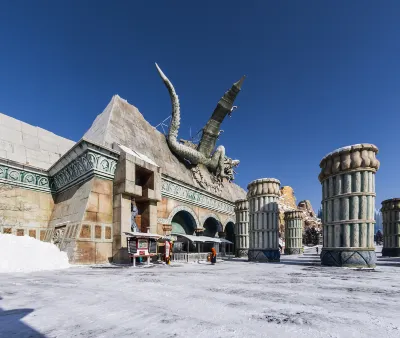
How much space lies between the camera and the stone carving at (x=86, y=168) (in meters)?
13.3

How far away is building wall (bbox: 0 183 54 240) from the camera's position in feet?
43.9

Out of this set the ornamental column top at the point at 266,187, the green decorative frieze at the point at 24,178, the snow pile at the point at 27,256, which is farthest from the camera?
the ornamental column top at the point at 266,187

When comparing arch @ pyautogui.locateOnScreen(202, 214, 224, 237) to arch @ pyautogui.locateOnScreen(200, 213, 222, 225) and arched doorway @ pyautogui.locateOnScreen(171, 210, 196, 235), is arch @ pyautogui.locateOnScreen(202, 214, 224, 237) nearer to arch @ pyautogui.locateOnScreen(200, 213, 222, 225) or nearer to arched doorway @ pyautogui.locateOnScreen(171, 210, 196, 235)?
arch @ pyautogui.locateOnScreen(200, 213, 222, 225)

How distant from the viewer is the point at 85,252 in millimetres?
11953

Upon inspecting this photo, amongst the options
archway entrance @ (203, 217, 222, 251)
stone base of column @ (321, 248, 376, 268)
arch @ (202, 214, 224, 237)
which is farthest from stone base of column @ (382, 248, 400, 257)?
archway entrance @ (203, 217, 222, 251)

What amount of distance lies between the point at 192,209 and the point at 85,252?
1094 cm

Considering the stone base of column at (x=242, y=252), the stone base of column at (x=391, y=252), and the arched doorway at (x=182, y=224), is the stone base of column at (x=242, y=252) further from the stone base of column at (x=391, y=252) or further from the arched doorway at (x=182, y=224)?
the stone base of column at (x=391, y=252)

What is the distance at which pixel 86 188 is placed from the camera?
43.7 ft

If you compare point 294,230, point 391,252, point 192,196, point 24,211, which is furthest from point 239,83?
point 24,211

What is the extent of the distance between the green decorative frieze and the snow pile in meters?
4.36

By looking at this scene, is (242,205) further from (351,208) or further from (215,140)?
(351,208)

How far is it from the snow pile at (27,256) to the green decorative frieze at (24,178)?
4.36 meters

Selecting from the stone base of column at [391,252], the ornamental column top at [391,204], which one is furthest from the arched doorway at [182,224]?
the ornamental column top at [391,204]

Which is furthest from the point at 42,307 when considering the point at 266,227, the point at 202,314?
the point at 266,227
